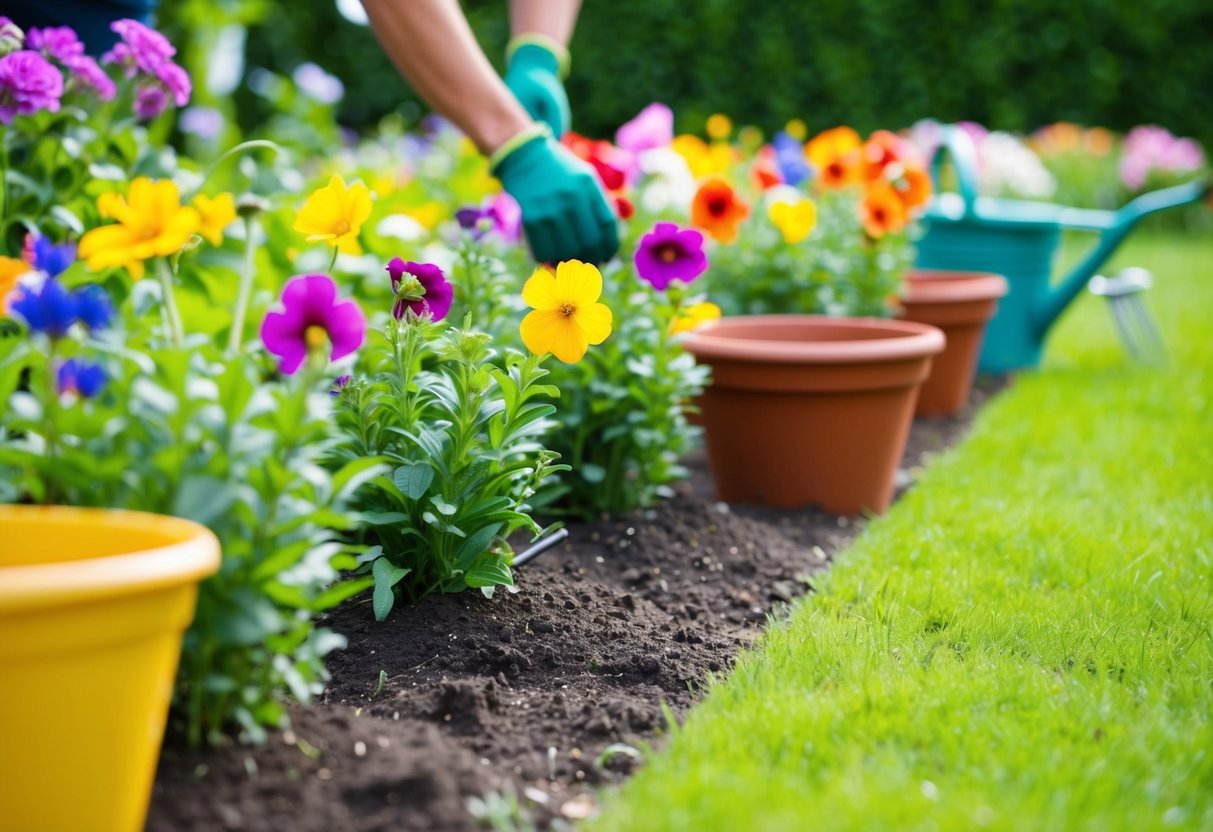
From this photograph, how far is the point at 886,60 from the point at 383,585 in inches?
294

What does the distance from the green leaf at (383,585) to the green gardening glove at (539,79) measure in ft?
3.52

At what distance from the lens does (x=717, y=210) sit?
272cm

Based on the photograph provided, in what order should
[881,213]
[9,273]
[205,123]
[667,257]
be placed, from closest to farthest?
[9,273], [667,257], [881,213], [205,123]

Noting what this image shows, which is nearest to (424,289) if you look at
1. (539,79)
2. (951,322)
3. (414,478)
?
(414,478)

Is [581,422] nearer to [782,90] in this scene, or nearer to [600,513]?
[600,513]

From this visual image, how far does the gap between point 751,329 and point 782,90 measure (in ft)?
19.9

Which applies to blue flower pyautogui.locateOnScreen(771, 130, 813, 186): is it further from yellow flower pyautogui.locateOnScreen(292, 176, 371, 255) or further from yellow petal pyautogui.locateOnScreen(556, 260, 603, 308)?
yellow flower pyautogui.locateOnScreen(292, 176, 371, 255)

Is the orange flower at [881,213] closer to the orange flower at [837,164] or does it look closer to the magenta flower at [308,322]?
the orange flower at [837,164]

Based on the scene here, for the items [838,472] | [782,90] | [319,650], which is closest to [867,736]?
[319,650]

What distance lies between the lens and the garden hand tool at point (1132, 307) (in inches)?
163

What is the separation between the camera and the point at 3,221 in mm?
2201

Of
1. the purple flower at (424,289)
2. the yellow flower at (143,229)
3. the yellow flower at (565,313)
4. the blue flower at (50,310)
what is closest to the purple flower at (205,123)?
the purple flower at (424,289)

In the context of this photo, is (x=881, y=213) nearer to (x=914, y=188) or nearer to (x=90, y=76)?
(x=914, y=188)

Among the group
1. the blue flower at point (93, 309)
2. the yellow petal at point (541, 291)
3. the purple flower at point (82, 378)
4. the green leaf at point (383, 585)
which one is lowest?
the green leaf at point (383, 585)
